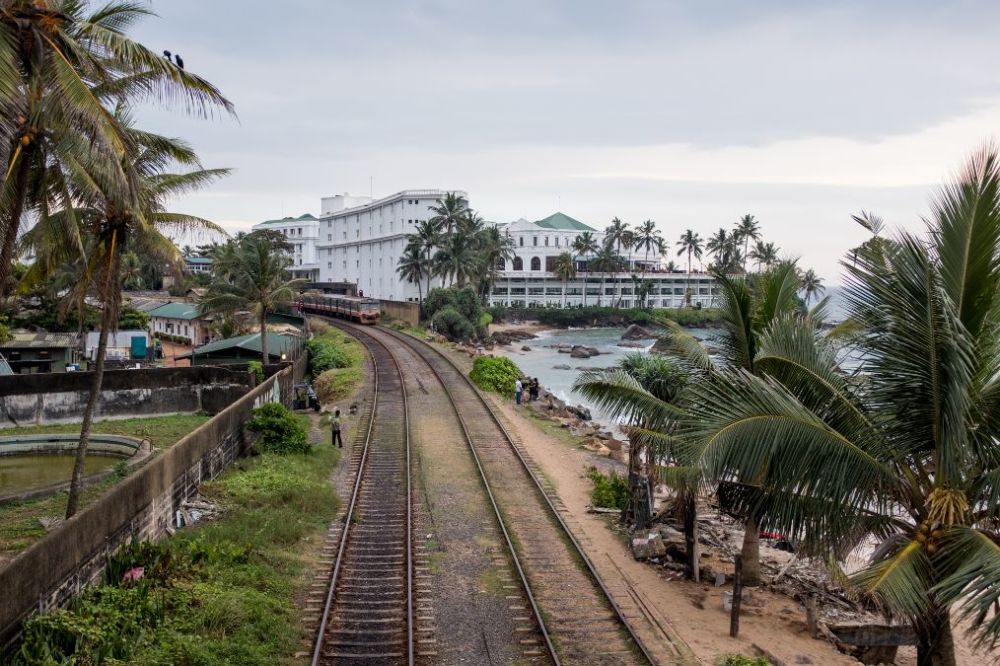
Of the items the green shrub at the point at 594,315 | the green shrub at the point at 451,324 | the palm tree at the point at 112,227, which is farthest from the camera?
the green shrub at the point at 594,315

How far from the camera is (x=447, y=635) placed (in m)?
11.2

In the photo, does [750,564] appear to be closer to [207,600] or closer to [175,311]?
[207,600]

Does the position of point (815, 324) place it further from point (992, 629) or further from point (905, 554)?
point (992, 629)

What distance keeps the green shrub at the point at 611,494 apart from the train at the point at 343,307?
47.0 metres

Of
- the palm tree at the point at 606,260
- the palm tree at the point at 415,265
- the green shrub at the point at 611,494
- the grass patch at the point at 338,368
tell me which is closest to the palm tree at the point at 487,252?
the palm tree at the point at 415,265

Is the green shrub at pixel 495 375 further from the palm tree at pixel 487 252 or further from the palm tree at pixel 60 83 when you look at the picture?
the palm tree at pixel 487 252

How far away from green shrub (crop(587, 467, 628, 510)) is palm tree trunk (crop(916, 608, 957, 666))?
11.0 m

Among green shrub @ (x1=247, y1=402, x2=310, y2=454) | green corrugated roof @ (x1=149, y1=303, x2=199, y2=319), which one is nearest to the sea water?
green shrub @ (x1=247, y1=402, x2=310, y2=454)

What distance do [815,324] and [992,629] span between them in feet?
17.8

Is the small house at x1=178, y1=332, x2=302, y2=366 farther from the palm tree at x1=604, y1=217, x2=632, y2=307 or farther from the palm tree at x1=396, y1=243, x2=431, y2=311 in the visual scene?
the palm tree at x1=604, y1=217, x2=632, y2=307

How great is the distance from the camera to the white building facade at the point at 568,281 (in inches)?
4429

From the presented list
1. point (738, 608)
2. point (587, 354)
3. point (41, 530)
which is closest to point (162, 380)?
point (41, 530)

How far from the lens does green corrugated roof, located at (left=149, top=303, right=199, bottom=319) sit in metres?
53.0

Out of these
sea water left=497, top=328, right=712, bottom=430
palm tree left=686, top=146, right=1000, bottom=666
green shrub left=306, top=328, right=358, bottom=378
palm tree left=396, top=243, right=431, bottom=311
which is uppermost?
palm tree left=396, top=243, right=431, bottom=311
